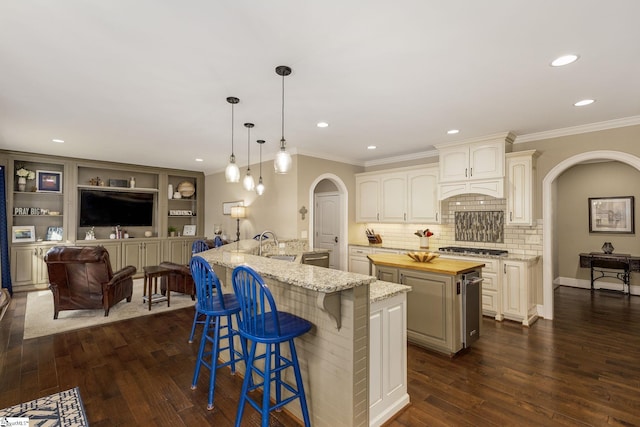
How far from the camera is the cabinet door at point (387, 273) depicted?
338 cm

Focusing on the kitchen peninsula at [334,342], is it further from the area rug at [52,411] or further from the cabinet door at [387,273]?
the area rug at [52,411]

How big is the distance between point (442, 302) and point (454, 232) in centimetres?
257

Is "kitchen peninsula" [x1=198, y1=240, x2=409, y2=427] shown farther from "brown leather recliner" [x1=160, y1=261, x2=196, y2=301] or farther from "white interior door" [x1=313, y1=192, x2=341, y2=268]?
"white interior door" [x1=313, y1=192, x2=341, y2=268]

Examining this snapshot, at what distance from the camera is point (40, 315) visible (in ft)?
14.3

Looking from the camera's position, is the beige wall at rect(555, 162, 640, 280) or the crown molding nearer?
the crown molding

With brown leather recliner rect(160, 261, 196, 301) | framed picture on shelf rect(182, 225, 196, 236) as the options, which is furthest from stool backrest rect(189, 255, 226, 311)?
framed picture on shelf rect(182, 225, 196, 236)

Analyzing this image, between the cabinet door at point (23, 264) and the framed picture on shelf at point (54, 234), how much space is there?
340 mm

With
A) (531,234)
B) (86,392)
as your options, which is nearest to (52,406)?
(86,392)

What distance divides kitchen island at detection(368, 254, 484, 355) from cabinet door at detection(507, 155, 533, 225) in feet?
5.28

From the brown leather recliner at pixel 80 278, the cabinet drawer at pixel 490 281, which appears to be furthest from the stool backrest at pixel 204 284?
the cabinet drawer at pixel 490 281

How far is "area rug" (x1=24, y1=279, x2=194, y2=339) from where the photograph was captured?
3883 mm

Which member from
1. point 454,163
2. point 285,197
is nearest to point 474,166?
point 454,163

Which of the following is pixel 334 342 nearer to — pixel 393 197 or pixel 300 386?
pixel 300 386

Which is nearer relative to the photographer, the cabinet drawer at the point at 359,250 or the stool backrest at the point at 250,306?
the stool backrest at the point at 250,306
